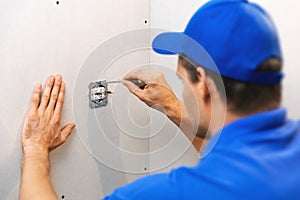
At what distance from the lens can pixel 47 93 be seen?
1018 millimetres

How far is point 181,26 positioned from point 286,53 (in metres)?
0.37

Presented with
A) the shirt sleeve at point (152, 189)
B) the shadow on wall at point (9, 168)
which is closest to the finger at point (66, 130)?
the shadow on wall at point (9, 168)

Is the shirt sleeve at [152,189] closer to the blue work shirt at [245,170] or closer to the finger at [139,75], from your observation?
the blue work shirt at [245,170]

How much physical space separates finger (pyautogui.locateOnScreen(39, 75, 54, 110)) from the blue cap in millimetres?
451

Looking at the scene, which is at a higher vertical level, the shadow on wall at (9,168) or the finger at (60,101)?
the finger at (60,101)

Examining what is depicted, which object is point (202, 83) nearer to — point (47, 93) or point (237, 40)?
point (237, 40)

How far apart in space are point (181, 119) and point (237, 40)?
0.47 metres

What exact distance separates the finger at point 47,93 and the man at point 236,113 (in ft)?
0.85

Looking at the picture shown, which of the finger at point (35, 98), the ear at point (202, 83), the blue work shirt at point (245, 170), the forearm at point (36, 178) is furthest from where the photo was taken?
the finger at point (35, 98)

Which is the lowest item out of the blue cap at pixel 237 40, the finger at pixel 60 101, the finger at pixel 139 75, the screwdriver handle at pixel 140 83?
the finger at pixel 60 101

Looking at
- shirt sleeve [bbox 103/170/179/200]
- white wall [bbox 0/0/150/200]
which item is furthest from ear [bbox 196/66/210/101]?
white wall [bbox 0/0/150/200]

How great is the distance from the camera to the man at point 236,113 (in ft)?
2.12

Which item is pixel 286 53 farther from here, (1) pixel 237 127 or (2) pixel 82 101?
(2) pixel 82 101

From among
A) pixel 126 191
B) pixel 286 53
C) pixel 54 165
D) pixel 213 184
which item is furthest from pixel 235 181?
pixel 54 165
